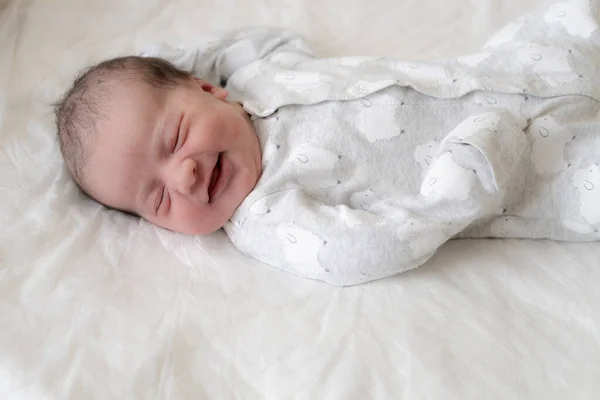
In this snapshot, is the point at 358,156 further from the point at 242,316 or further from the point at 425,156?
the point at 242,316

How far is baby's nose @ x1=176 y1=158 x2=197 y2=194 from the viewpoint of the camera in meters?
0.95

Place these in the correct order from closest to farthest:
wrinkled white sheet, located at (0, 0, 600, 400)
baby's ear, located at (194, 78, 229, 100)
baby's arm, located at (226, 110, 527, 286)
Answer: wrinkled white sheet, located at (0, 0, 600, 400) → baby's arm, located at (226, 110, 527, 286) → baby's ear, located at (194, 78, 229, 100)

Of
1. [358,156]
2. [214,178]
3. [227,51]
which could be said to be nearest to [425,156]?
[358,156]

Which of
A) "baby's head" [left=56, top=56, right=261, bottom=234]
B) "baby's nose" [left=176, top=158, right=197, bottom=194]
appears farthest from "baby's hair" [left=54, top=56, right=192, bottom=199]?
"baby's nose" [left=176, top=158, right=197, bottom=194]

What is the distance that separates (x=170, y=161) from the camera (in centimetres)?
99

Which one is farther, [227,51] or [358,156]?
[227,51]

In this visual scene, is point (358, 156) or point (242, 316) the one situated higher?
point (358, 156)

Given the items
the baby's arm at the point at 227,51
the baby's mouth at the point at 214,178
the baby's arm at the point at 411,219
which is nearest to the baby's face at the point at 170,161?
the baby's mouth at the point at 214,178

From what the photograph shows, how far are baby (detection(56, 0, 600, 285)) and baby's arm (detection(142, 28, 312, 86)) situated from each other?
17 centimetres

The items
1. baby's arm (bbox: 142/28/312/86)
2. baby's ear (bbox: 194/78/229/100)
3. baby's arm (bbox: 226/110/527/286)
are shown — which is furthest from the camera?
baby's arm (bbox: 142/28/312/86)

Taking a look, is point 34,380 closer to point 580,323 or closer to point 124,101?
point 124,101

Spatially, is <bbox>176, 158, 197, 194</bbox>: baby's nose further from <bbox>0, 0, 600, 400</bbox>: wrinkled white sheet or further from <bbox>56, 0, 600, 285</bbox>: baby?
<bbox>0, 0, 600, 400</bbox>: wrinkled white sheet

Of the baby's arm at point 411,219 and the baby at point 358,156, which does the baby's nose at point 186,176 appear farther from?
the baby's arm at point 411,219

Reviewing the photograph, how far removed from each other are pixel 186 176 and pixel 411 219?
1.19 ft
